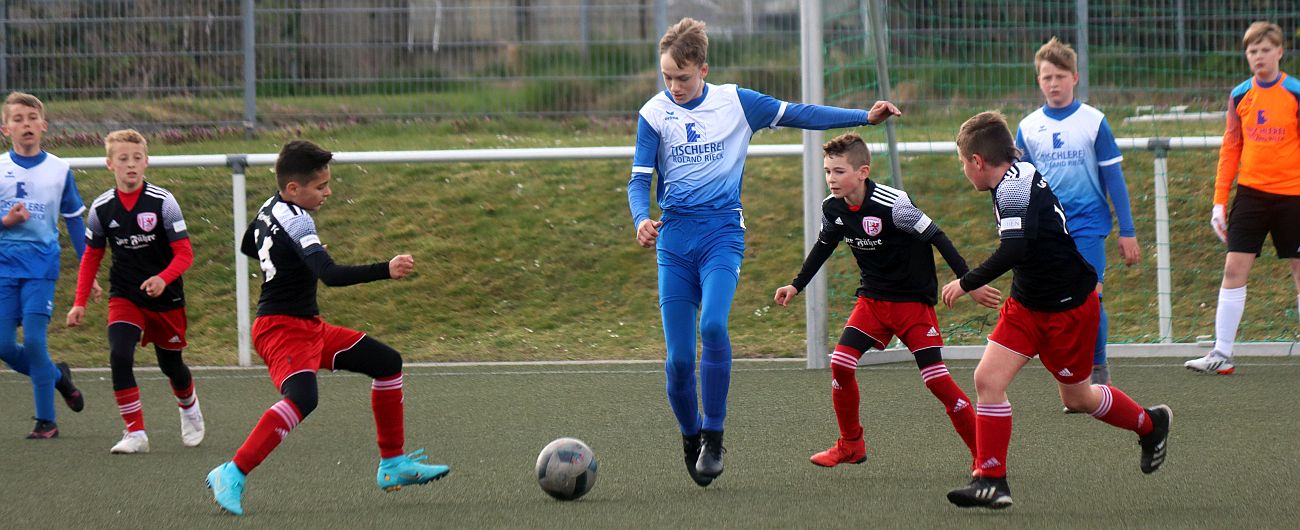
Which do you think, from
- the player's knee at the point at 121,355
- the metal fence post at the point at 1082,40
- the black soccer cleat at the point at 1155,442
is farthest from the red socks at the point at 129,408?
the metal fence post at the point at 1082,40

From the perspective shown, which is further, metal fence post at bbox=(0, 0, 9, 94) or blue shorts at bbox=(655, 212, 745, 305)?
metal fence post at bbox=(0, 0, 9, 94)

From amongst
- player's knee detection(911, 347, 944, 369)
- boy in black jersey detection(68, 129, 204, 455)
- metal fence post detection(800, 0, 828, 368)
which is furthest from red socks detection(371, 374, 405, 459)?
metal fence post detection(800, 0, 828, 368)

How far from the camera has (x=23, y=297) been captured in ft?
22.8

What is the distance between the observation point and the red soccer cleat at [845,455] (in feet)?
18.7

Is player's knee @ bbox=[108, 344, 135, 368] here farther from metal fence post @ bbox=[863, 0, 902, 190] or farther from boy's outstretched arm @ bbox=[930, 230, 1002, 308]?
metal fence post @ bbox=[863, 0, 902, 190]

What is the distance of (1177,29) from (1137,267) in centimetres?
195

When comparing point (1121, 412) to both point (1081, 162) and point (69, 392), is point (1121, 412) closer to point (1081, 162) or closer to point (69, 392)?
point (1081, 162)

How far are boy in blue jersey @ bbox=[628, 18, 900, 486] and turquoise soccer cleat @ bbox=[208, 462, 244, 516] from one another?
1639mm

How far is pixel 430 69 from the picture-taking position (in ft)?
41.5

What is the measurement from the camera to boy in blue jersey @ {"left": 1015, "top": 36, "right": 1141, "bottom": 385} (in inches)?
272

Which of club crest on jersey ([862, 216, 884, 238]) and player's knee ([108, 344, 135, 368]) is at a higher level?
club crest on jersey ([862, 216, 884, 238])

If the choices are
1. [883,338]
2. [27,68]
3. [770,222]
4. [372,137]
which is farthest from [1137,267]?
[27,68]

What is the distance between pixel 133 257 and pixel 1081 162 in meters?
4.55

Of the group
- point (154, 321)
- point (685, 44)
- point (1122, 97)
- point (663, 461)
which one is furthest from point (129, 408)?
point (1122, 97)
